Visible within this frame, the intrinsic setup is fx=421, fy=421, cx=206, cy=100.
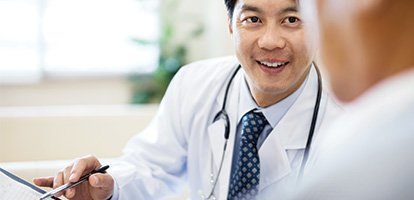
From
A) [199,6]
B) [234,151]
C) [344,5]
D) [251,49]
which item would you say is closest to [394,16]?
[344,5]

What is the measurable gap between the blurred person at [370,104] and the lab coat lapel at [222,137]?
77 centimetres

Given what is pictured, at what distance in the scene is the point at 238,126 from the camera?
4.25 ft

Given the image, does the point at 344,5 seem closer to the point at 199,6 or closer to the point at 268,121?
the point at 268,121

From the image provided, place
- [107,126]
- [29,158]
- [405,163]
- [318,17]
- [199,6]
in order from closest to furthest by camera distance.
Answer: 1. [405,163]
2. [318,17]
3. [29,158]
4. [107,126]
5. [199,6]

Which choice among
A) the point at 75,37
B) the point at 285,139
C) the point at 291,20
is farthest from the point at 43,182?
the point at 75,37

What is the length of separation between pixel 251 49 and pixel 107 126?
156 centimetres

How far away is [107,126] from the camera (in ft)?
8.34

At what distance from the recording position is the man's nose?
1134 mm

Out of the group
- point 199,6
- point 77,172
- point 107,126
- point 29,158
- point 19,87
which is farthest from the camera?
point 199,6

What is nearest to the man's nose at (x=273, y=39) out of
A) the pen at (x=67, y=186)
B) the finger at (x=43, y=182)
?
the pen at (x=67, y=186)

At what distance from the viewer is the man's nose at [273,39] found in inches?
44.6

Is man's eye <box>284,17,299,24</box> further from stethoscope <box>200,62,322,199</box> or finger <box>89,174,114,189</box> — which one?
finger <box>89,174,114,189</box>

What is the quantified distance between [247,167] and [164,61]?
9.69ft

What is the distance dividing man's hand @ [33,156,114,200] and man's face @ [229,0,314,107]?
50cm
